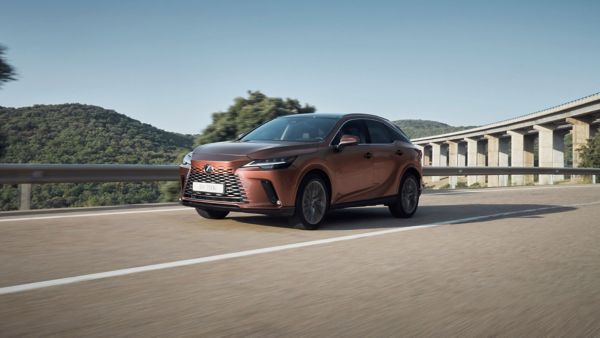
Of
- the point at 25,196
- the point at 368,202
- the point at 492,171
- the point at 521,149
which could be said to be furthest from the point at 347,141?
the point at 521,149

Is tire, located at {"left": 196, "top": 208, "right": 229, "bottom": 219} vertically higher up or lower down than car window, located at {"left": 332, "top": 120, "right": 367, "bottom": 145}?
lower down

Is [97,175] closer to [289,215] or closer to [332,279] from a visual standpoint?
[289,215]

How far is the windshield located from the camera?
29.2 ft

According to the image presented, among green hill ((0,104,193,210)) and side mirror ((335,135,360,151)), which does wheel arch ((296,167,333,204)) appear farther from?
green hill ((0,104,193,210))

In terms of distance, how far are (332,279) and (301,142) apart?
3544 mm

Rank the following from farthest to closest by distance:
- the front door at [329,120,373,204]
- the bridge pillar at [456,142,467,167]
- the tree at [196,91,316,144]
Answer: the bridge pillar at [456,142,467,167]
the tree at [196,91,316,144]
the front door at [329,120,373,204]

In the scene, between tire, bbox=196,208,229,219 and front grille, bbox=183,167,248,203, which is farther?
tire, bbox=196,208,229,219

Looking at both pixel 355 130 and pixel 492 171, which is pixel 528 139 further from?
pixel 355 130

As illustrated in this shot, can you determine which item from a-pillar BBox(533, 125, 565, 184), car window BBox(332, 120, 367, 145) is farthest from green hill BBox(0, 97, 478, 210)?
a-pillar BBox(533, 125, 565, 184)

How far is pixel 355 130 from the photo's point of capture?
951cm

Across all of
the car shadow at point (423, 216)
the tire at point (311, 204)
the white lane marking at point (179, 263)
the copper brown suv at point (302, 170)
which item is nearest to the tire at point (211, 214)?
the copper brown suv at point (302, 170)

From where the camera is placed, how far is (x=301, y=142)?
849cm

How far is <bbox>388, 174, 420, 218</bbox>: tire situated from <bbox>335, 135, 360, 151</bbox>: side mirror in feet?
6.07

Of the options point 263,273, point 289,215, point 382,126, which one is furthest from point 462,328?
point 382,126
